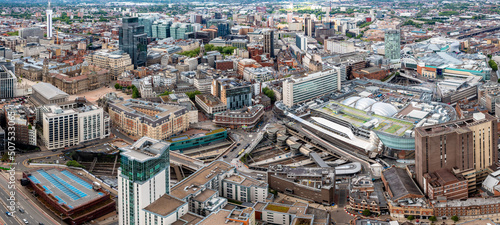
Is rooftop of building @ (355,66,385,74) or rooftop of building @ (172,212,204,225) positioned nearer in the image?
rooftop of building @ (172,212,204,225)

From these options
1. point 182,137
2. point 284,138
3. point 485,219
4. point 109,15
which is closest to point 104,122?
point 182,137

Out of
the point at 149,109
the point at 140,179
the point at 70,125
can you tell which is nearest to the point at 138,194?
the point at 140,179

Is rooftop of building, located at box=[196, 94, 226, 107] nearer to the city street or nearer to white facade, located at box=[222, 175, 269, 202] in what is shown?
white facade, located at box=[222, 175, 269, 202]

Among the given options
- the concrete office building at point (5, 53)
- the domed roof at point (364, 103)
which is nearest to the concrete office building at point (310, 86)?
the domed roof at point (364, 103)

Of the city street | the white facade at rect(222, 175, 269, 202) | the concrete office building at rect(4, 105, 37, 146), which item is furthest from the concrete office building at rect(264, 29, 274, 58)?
the city street

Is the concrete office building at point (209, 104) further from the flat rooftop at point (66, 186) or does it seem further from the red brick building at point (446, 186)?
the red brick building at point (446, 186)

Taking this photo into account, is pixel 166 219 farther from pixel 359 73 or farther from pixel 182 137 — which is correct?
pixel 359 73
